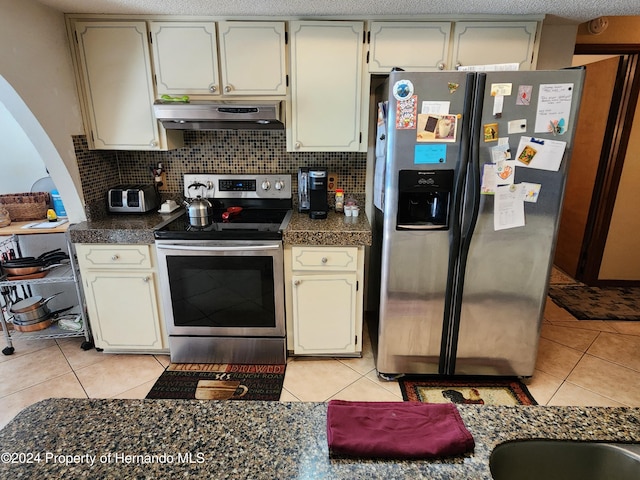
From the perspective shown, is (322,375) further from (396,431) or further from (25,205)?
(25,205)

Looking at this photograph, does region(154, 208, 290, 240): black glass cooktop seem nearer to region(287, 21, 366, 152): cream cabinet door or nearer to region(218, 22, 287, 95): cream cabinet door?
region(287, 21, 366, 152): cream cabinet door

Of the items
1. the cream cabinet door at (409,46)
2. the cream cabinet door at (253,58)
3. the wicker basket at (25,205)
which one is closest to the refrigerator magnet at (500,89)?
the cream cabinet door at (409,46)

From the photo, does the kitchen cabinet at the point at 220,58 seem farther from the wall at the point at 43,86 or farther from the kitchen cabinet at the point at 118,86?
the wall at the point at 43,86

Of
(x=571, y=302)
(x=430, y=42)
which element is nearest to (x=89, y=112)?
(x=430, y=42)

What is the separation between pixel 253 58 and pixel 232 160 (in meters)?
0.74

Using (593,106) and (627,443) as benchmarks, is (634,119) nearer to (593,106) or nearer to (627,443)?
(593,106)

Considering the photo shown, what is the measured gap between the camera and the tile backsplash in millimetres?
2691

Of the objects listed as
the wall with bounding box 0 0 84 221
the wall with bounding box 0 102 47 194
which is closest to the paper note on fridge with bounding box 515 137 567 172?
the wall with bounding box 0 0 84 221

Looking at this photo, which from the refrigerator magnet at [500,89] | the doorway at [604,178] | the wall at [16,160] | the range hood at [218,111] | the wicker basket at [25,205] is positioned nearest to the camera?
the refrigerator magnet at [500,89]

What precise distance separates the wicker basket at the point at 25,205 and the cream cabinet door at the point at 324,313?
6.52ft

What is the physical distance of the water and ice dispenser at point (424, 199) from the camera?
75.7 inches

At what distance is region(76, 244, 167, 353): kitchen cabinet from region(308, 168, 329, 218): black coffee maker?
1.03m

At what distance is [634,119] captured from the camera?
3254 mm

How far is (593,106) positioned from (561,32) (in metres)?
1.48
